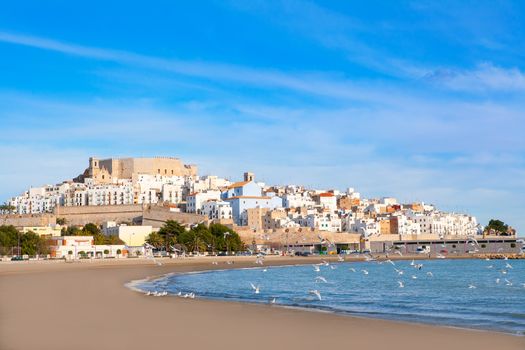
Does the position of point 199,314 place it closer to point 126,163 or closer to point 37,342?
point 37,342

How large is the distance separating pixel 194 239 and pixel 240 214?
3181 centimetres

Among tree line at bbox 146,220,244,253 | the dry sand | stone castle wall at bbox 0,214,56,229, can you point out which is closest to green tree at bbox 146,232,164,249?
tree line at bbox 146,220,244,253

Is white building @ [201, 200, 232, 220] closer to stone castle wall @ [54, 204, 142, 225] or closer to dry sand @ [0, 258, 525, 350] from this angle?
stone castle wall @ [54, 204, 142, 225]

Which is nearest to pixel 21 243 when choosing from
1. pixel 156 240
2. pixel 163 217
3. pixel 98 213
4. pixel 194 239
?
pixel 156 240

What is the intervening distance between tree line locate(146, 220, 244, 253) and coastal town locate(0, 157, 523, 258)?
1.81ft

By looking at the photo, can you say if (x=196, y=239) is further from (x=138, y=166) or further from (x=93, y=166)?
(x=93, y=166)

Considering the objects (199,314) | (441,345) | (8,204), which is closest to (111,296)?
(199,314)

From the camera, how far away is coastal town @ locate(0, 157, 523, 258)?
338ft

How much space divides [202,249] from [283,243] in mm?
26022

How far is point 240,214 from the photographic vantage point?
115188 millimetres

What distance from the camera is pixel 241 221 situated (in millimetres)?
114375

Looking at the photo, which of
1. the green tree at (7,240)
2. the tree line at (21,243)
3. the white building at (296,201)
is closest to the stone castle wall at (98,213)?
the white building at (296,201)

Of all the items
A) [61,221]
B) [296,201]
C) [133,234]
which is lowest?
[133,234]

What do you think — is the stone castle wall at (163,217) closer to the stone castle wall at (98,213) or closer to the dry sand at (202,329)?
the stone castle wall at (98,213)
